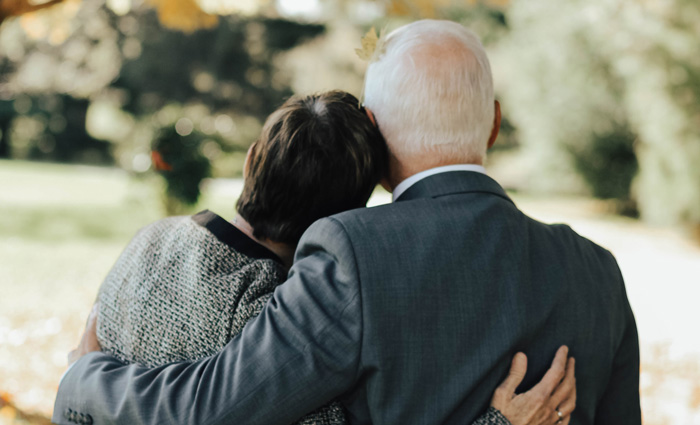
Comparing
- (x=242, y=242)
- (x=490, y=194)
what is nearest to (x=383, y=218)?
(x=490, y=194)

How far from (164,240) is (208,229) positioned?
0.14 metres

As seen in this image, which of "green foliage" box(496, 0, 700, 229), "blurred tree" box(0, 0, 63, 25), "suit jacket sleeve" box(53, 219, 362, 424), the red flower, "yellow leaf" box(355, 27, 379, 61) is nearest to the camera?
"suit jacket sleeve" box(53, 219, 362, 424)

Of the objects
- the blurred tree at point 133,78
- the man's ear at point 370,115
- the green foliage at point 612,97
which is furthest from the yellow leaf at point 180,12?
the blurred tree at point 133,78

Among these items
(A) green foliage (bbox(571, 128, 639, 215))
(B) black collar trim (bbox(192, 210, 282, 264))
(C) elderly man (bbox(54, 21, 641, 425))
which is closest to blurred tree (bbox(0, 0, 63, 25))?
(B) black collar trim (bbox(192, 210, 282, 264))

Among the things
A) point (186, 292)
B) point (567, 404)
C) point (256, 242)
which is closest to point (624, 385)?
point (567, 404)

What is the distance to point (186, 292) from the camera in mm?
1547

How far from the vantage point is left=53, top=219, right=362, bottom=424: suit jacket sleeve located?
4.23 feet

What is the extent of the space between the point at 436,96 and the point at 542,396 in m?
0.73

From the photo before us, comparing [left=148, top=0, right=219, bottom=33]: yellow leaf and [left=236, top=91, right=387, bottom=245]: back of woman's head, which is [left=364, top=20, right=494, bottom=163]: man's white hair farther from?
[left=148, top=0, right=219, bottom=33]: yellow leaf

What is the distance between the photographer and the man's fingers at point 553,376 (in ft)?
4.73

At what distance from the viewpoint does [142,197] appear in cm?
789

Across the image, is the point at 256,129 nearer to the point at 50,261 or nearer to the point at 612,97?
the point at 612,97

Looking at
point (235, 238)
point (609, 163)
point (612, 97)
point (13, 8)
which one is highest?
point (612, 97)

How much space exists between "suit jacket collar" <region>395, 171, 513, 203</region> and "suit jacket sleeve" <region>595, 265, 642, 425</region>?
46cm
